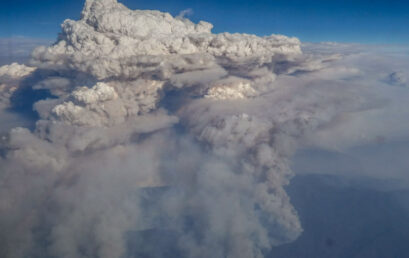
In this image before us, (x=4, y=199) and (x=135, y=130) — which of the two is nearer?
(x=4, y=199)

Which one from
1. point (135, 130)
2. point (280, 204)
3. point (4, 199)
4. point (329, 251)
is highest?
point (135, 130)

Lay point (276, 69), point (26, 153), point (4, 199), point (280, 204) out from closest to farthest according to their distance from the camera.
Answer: point (4, 199), point (26, 153), point (280, 204), point (276, 69)

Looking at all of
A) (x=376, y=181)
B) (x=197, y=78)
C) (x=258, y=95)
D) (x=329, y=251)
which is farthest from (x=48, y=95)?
(x=376, y=181)

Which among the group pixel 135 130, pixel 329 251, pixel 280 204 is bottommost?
pixel 329 251

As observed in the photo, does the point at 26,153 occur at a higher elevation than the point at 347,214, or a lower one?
higher

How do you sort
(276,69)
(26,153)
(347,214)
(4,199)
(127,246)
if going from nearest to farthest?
1. (4,199)
2. (26,153)
3. (127,246)
4. (347,214)
5. (276,69)

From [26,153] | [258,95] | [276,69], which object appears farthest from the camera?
[276,69]

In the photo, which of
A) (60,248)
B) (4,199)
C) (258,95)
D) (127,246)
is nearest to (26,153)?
(4,199)

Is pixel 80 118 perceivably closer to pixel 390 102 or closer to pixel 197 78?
pixel 197 78

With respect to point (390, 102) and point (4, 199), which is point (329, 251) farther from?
point (390, 102)
